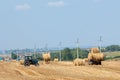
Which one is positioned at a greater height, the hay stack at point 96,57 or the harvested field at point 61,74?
the hay stack at point 96,57

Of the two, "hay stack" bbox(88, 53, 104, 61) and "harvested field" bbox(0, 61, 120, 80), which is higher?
"hay stack" bbox(88, 53, 104, 61)

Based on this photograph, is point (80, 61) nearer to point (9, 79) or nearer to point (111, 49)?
point (9, 79)

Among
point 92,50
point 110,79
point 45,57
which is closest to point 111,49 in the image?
point 45,57

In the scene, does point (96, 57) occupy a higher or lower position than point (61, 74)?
higher

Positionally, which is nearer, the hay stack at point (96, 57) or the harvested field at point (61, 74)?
the harvested field at point (61, 74)

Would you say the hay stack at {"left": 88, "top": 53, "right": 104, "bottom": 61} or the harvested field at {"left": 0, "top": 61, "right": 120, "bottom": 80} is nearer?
the harvested field at {"left": 0, "top": 61, "right": 120, "bottom": 80}

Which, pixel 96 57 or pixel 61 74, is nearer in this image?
pixel 61 74

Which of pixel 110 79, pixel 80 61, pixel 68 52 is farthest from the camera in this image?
pixel 68 52

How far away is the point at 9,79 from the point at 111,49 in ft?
539

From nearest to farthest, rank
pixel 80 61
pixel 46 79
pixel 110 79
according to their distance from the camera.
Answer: pixel 46 79 → pixel 110 79 → pixel 80 61

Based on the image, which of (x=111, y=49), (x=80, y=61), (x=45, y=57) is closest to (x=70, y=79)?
(x=80, y=61)

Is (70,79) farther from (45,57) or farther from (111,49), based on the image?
(111,49)

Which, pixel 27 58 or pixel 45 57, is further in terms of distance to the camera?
pixel 45 57

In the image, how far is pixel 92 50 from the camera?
6506 centimetres
